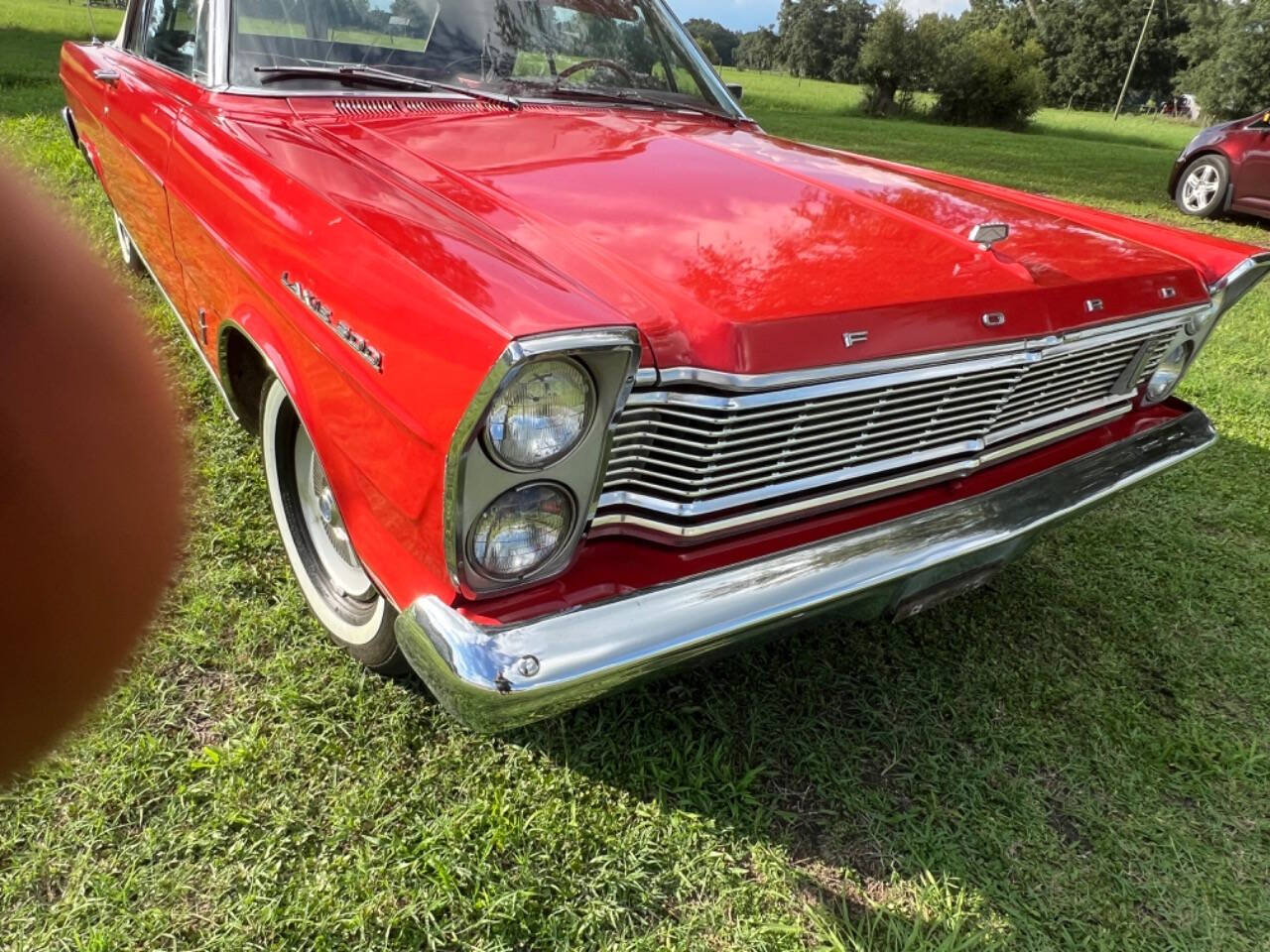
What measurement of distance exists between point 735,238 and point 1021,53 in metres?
30.0

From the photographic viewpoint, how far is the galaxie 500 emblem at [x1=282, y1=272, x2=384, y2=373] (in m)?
1.45

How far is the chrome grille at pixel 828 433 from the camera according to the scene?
1466 mm

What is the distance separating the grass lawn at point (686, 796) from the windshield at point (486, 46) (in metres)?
0.75

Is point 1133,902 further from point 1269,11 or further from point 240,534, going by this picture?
point 1269,11

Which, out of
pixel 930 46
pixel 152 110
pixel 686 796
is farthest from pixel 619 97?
pixel 930 46

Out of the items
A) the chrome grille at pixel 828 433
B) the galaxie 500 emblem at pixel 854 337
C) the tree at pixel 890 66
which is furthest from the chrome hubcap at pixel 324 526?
the tree at pixel 890 66

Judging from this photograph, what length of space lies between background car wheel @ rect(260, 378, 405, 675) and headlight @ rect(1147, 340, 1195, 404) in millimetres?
2103

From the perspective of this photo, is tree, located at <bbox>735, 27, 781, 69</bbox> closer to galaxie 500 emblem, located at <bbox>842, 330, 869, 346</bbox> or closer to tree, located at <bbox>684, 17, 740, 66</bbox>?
tree, located at <bbox>684, 17, 740, 66</bbox>

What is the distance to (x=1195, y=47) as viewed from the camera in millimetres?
37031

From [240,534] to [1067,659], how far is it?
92.2 inches

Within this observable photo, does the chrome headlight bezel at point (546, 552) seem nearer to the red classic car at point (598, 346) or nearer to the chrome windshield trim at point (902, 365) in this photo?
the red classic car at point (598, 346)

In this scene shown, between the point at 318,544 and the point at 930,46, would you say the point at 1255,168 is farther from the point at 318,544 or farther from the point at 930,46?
the point at 930,46

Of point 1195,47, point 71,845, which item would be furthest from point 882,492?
point 1195,47

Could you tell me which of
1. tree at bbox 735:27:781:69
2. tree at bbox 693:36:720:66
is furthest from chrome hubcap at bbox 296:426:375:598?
tree at bbox 735:27:781:69
